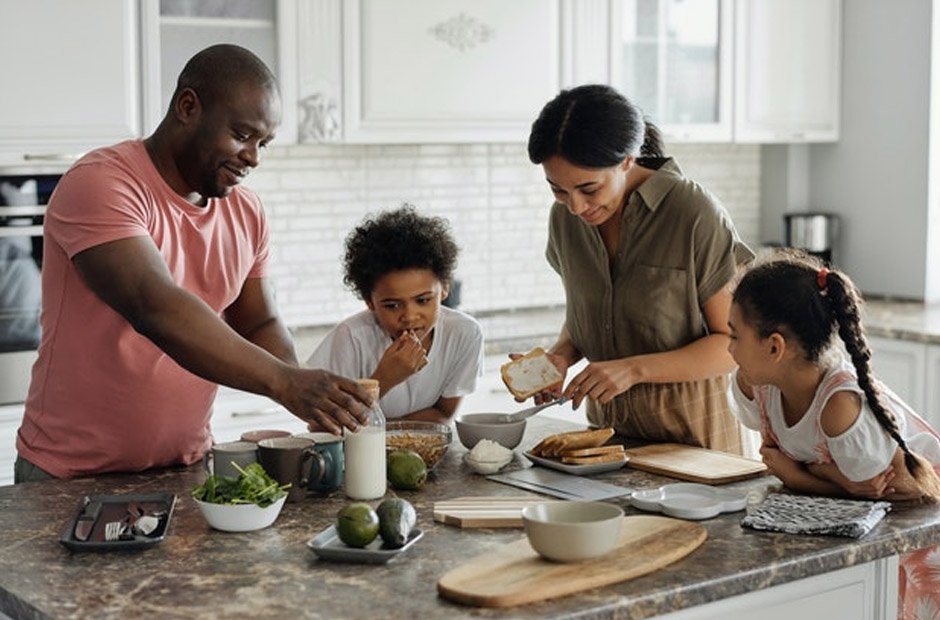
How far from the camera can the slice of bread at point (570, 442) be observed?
2.86m

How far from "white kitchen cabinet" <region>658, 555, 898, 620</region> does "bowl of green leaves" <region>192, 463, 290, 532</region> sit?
688 millimetres

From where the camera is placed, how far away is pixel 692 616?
2.13 meters

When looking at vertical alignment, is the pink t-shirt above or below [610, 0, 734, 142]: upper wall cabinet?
below

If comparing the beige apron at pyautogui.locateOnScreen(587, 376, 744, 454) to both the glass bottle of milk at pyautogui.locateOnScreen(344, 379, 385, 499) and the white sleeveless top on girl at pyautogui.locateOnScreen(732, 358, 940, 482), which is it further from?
the glass bottle of milk at pyautogui.locateOnScreen(344, 379, 385, 499)

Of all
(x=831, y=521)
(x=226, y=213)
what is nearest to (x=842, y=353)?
(x=831, y=521)

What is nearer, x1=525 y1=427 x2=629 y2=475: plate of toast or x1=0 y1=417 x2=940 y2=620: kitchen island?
x1=0 y1=417 x2=940 y2=620: kitchen island

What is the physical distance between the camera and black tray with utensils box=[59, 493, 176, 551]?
2250 millimetres

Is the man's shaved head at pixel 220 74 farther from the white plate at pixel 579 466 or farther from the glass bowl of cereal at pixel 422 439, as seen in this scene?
the white plate at pixel 579 466

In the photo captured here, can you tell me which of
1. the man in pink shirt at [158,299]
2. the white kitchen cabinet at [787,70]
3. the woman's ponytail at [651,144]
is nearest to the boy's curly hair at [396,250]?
the man in pink shirt at [158,299]

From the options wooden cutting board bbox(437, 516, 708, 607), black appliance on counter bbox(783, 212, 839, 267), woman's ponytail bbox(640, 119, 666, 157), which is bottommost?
wooden cutting board bbox(437, 516, 708, 607)

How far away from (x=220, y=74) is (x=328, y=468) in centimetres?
76

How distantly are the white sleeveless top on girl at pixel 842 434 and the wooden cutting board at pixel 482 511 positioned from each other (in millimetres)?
489

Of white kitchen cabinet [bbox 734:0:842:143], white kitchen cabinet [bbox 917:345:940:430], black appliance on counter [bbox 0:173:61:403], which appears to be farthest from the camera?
white kitchen cabinet [bbox 734:0:842:143]

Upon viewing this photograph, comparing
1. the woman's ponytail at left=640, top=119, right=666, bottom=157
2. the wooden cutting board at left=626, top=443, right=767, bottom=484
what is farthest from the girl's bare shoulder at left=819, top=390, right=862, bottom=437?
the woman's ponytail at left=640, top=119, right=666, bottom=157
